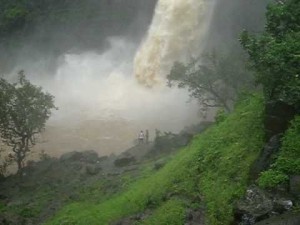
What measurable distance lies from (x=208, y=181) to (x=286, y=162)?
88.5 inches

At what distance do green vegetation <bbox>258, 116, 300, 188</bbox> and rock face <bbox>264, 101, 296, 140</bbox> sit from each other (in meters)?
0.32

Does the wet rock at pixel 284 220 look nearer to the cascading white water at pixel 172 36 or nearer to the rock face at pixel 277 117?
the rock face at pixel 277 117

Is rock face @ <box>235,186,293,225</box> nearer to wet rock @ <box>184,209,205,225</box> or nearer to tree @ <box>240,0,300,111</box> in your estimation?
wet rock @ <box>184,209,205,225</box>

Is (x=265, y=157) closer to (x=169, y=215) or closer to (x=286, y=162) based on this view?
(x=286, y=162)

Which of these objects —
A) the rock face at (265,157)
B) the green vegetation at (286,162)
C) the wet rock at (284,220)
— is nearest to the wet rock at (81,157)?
the rock face at (265,157)

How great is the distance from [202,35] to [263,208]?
2920 cm

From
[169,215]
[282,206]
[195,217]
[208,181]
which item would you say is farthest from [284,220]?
[169,215]

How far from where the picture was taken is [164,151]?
2214 cm

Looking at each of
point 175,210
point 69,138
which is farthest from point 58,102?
point 175,210

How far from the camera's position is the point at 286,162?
9562 millimetres

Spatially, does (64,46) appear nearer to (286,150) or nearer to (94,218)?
(94,218)

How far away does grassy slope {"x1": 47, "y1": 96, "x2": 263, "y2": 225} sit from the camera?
1054 centimetres

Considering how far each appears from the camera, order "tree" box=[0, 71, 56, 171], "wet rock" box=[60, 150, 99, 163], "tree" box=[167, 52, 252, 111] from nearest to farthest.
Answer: "tree" box=[0, 71, 56, 171], "tree" box=[167, 52, 252, 111], "wet rock" box=[60, 150, 99, 163]

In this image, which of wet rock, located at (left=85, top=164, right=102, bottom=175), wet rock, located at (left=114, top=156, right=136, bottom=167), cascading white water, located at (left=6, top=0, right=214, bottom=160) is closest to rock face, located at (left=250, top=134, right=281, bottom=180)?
wet rock, located at (left=85, top=164, right=102, bottom=175)
